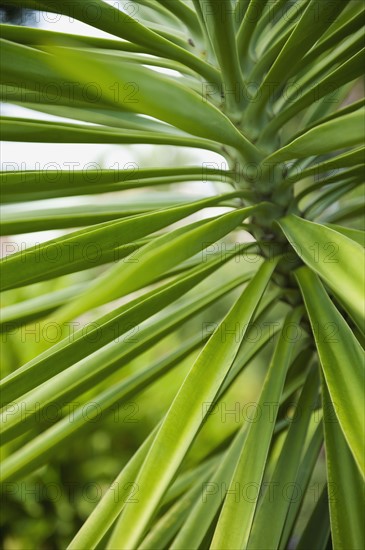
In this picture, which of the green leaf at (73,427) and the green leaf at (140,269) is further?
the green leaf at (73,427)

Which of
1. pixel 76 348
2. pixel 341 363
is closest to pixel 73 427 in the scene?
pixel 76 348

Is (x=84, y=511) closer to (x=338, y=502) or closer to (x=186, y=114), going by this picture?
(x=338, y=502)

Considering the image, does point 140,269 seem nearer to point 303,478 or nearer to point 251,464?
point 251,464

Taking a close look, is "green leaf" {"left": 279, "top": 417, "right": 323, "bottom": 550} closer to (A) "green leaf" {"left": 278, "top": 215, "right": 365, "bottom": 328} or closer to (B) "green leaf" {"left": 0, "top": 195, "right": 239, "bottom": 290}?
(A) "green leaf" {"left": 278, "top": 215, "right": 365, "bottom": 328}

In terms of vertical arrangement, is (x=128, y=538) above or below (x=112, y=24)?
below

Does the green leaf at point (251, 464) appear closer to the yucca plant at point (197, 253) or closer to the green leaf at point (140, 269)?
the yucca plant at point (197, 253)

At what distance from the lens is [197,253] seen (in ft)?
1.56

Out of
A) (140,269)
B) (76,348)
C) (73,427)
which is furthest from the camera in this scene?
(73,427)

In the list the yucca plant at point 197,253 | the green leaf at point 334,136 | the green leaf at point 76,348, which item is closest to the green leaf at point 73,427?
the yucca plant at point 197,253

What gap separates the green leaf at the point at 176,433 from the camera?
0.37 metres

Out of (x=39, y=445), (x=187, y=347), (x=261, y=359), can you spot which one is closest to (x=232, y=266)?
(x=261, y=359)

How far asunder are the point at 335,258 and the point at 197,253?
0.13 meters

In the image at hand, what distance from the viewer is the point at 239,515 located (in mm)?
425

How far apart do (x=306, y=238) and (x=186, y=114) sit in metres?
0.16
